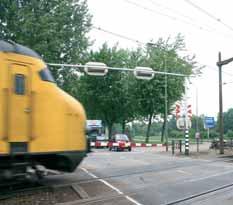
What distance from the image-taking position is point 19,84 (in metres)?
13.2

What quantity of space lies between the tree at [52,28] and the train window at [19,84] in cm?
2606

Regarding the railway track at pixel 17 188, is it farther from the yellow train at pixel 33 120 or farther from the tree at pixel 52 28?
the tree at pixel 52 28

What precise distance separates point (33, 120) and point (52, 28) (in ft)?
95.7

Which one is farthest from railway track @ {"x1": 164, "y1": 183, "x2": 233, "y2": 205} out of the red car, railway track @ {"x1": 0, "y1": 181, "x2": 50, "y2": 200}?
the red car

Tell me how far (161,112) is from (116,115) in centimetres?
617

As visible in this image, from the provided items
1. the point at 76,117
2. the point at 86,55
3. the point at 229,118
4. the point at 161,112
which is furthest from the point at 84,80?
the point at 229,118

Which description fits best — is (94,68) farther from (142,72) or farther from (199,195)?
(199,195)

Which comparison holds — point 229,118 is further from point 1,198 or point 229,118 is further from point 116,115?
point 1,198

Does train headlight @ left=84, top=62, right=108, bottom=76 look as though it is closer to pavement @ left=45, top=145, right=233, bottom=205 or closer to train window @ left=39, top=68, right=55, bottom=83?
pavement @ left=45, top=145, right=233, bottom=205

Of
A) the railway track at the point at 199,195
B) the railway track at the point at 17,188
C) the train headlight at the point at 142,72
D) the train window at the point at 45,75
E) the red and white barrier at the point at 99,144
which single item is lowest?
the railway track at the point at 199,195

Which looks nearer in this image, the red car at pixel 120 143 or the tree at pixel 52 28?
the tree at pixel 52 28

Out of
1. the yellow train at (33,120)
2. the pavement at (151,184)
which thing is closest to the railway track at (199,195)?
the pavement at (151,184)

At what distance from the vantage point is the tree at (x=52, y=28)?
134 ft

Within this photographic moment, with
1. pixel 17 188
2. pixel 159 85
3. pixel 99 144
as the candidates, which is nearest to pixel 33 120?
pixel 17 188
